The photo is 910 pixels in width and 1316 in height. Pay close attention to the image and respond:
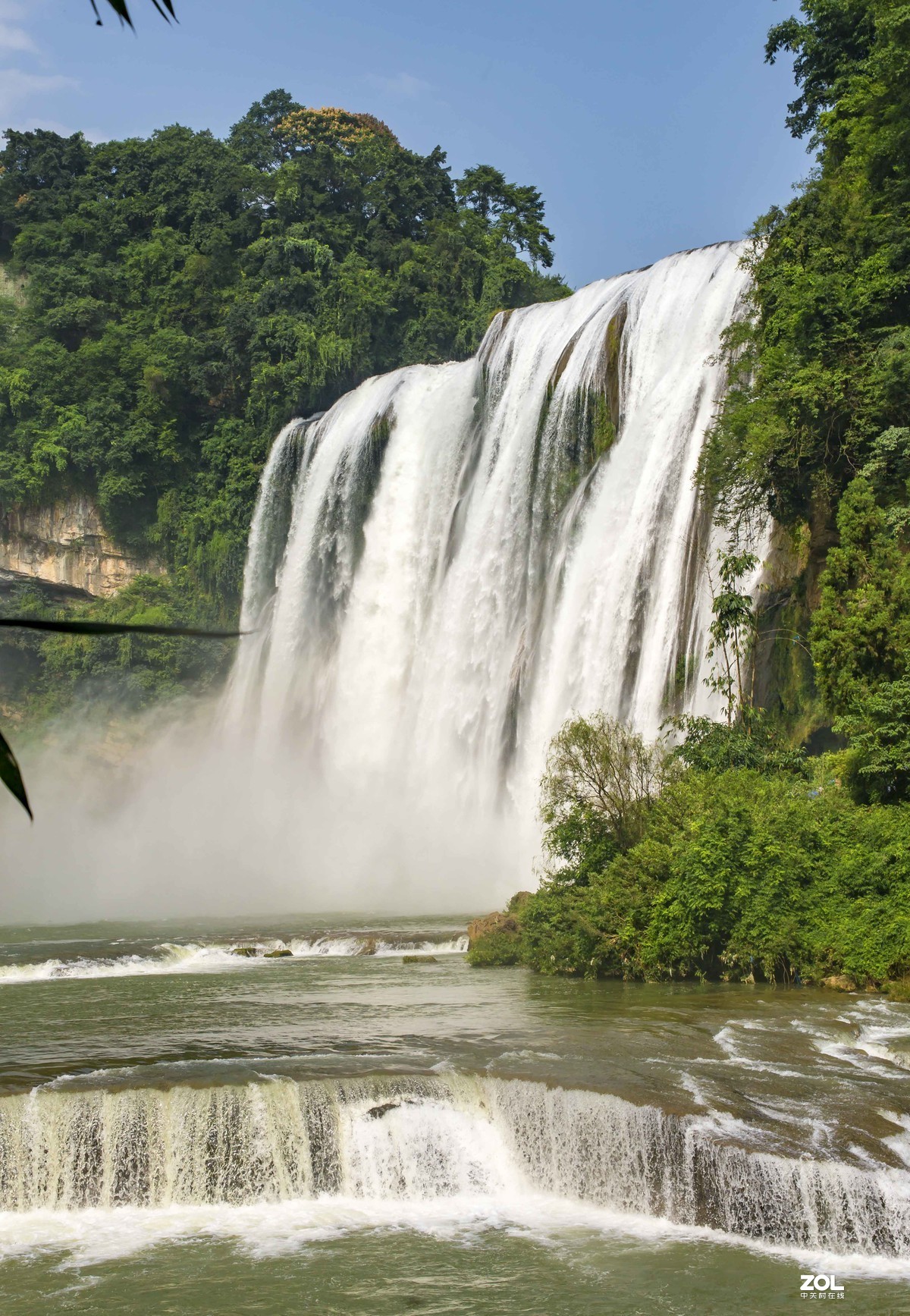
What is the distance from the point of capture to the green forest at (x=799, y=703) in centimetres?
1483

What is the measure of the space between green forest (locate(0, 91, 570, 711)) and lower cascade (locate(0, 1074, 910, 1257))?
30855mm

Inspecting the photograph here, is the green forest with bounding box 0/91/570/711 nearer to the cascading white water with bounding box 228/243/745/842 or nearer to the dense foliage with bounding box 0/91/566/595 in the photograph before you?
the dense foliage with bounding box 0/91/566/595

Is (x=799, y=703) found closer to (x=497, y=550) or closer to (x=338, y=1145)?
(x=497, y=550)

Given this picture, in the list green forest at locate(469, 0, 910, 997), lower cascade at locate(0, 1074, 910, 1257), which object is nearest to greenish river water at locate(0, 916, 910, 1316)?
lower cascade at locate(0, 1074, 910, 1257)

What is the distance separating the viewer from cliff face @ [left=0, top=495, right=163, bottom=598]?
43.0m

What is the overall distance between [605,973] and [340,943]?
4.65 m

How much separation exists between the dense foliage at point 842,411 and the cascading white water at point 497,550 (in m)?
1.69

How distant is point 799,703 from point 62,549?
30.2 metres

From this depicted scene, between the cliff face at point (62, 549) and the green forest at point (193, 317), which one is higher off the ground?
the green forest at point (193, 317)

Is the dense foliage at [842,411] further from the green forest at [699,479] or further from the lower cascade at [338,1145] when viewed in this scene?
the lower cascade at [338,1145]

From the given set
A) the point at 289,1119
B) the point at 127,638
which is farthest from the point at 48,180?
the point at 289,1119

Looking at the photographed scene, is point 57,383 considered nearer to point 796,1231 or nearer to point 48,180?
point 48,180

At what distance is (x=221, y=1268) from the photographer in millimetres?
8555

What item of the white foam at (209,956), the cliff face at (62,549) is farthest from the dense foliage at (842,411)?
the cliff face at (62,549)
